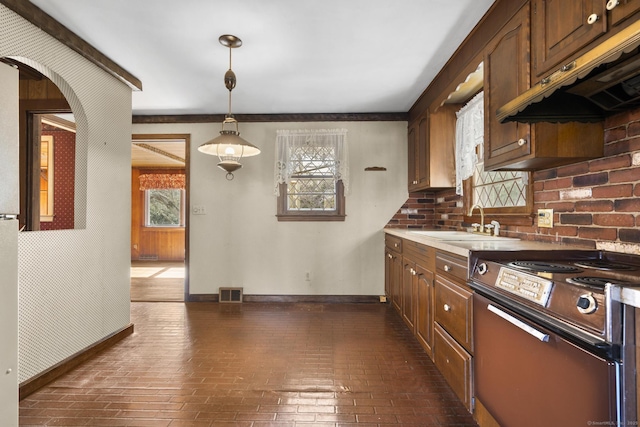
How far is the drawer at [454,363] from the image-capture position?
1726 mm

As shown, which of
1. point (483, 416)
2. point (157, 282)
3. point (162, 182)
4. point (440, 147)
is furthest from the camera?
point (162, 182)

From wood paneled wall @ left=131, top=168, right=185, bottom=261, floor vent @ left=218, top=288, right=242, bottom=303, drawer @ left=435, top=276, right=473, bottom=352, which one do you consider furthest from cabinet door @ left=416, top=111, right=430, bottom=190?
wood paneled wall @ left=131, top=168, right=185, bottom=261

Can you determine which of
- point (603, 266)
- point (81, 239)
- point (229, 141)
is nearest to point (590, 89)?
point (603, 266)

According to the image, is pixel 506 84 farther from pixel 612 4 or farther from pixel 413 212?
pixel 413 212

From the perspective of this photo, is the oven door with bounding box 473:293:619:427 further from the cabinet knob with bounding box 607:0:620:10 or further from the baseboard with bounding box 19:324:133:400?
the baseboard with bounding box 19:324:133:400

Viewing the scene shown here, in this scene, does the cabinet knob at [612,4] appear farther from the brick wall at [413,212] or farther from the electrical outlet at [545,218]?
the brick wall at [413,212]

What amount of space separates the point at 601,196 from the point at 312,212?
2.95m

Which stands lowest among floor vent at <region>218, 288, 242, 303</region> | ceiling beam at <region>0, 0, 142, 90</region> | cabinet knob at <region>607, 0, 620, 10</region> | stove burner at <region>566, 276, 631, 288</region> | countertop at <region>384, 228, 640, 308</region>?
floor vent at <region>218, 288, 242, 303</region>

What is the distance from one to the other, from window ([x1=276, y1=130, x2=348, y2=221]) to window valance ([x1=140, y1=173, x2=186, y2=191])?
190 inches

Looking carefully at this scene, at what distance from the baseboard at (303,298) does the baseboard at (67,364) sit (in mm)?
1230

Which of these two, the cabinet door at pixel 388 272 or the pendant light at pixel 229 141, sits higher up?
the pendant light at pixel 229 141

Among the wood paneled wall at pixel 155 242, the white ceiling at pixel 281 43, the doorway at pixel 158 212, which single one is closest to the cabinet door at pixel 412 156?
the white ceiling at pixel 281 43

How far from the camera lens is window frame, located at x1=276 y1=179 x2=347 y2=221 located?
4160 mm

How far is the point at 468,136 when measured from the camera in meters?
3.04
